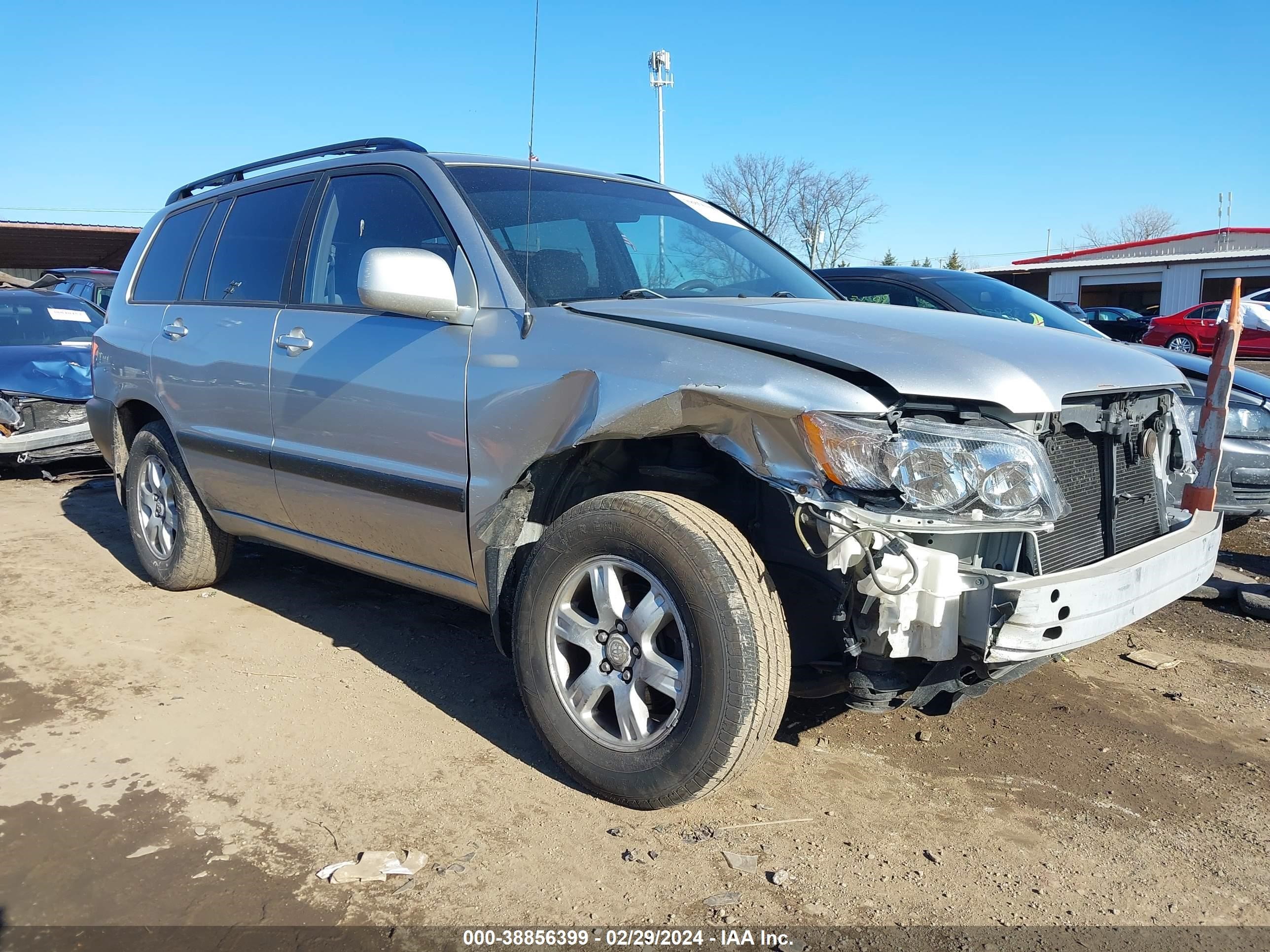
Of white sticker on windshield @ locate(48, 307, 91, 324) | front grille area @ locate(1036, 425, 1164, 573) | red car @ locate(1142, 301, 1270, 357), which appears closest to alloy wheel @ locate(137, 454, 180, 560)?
front grille area @ locate(1036, 425, 1164, 573)

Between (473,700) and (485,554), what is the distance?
0.73m

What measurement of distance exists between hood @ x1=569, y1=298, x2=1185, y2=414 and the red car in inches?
920

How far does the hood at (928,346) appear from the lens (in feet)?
7.79

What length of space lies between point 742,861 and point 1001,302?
463cm

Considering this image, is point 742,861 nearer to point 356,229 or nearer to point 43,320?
point 356,229

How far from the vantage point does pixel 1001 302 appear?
6129 millimetres

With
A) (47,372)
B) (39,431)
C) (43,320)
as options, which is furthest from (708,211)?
(43,320)

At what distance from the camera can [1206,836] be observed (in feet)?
8.63

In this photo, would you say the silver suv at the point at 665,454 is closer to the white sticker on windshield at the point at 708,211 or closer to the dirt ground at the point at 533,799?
the white sticker on windshield at the point at 708,211

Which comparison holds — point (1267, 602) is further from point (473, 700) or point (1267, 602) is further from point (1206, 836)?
point (473, 700)

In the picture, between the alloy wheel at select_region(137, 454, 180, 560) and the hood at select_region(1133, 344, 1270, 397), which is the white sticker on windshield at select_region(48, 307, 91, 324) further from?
the hood at select_region(1133, 344, 1270, 397)

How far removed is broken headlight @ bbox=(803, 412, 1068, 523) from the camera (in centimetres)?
229

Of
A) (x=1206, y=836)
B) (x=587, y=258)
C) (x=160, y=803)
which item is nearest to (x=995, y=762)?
(x=1206, y=836)

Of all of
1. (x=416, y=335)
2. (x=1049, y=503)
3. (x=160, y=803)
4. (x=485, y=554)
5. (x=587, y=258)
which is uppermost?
(x=587, y=258)
